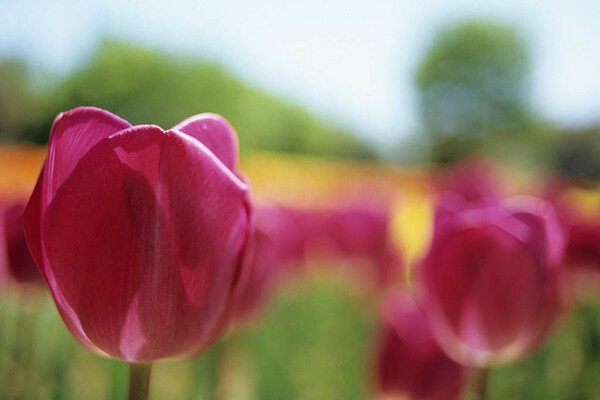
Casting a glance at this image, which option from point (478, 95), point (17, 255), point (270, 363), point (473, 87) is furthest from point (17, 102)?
point (473, 87)

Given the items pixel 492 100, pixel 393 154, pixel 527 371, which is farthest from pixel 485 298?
pixel 492 100

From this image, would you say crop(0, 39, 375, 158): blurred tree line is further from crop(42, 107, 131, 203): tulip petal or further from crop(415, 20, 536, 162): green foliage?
crop(415, 20, 536, 162): green foliage

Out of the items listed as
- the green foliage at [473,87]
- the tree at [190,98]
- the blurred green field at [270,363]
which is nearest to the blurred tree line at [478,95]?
the green foliage at [473,87]

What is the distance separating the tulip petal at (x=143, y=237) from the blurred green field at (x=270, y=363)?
53 cm

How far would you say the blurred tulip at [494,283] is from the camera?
48 centimetres

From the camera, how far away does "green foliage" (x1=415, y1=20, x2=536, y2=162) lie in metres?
15.7

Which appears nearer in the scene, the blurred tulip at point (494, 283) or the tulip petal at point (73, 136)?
the tulip petal at point (73, 136)

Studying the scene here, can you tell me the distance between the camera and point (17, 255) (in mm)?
636

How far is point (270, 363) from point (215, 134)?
3.82 ft

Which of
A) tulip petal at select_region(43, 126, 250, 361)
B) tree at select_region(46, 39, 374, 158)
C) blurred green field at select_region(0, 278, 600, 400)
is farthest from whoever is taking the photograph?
tree at select_region(46, 39, 374, 158)

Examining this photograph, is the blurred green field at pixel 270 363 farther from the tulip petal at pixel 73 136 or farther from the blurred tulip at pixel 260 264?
the tulip petal at pixel 73 136

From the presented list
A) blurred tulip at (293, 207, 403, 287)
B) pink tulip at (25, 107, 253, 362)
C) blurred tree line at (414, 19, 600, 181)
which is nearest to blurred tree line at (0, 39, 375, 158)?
pink tulip at (25, 107, 253, 362)

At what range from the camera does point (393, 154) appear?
11.8m

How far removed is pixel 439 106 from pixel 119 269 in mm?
17968
